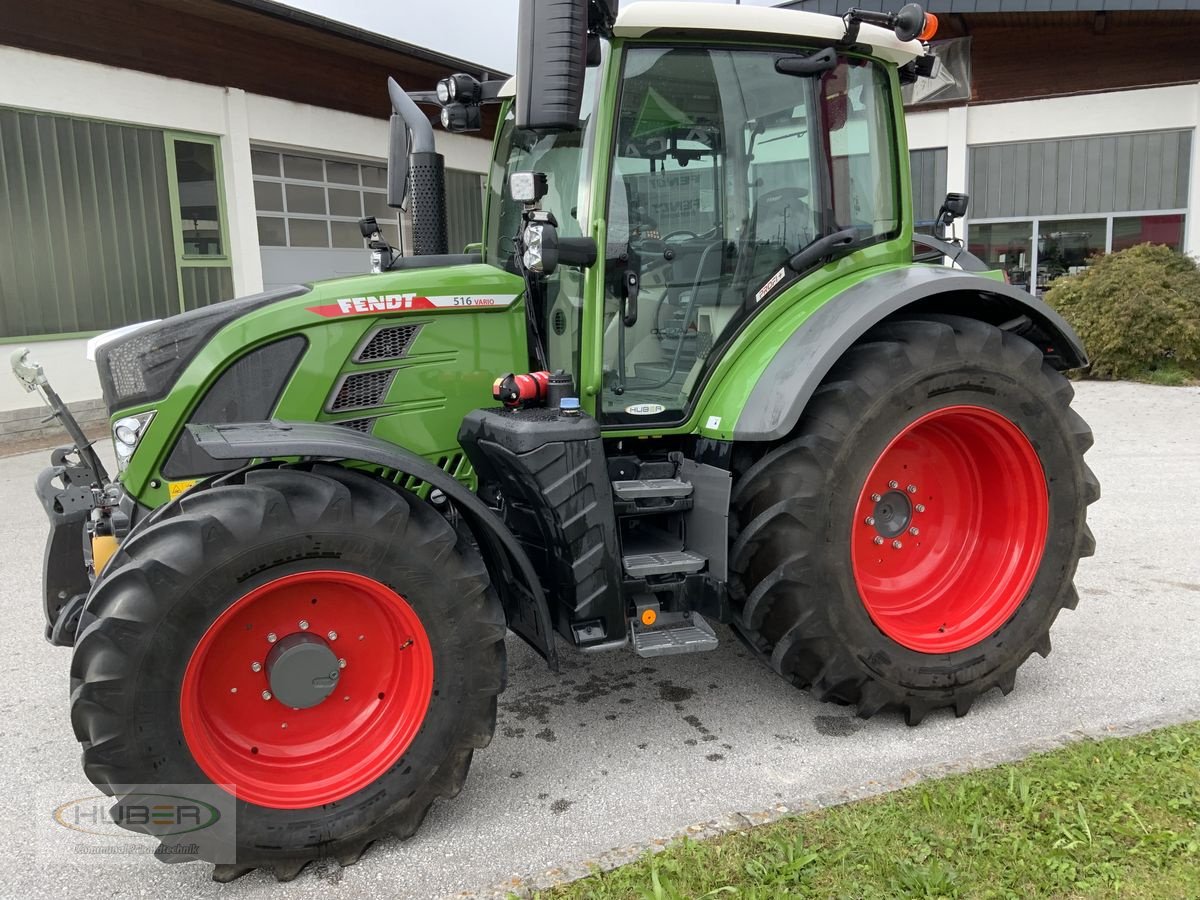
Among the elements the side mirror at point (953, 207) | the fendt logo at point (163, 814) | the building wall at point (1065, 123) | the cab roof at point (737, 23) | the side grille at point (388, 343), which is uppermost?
the building wall at point (1065, 123)

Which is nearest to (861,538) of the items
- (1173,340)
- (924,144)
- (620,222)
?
(620,222)

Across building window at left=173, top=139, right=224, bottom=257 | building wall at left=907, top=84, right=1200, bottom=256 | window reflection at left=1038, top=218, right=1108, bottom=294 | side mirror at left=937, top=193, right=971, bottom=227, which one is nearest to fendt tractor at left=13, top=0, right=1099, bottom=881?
side mirror at left=937, top=193, right=971, bottom=227

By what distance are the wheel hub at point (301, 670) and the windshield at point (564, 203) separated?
3.91 ft

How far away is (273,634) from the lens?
8.16 feet

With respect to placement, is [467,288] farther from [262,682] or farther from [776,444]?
[262,682]

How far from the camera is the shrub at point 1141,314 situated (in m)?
11.0

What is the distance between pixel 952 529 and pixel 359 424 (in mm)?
2204

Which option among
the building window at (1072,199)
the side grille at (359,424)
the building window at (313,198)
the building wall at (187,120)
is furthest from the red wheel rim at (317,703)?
the building window at (1072,199)

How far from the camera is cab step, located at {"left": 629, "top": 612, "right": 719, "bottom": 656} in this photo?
2.94 metres

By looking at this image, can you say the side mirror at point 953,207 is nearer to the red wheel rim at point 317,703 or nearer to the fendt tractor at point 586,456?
the fendt tractor at point 586,456

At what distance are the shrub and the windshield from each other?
399 inches

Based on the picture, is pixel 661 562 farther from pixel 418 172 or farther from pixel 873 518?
pixel 418 172

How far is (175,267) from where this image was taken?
32.0ft

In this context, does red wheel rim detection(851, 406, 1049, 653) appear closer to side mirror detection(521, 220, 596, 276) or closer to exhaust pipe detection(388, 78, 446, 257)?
side mirror detection(521, 220, 596, 276)
